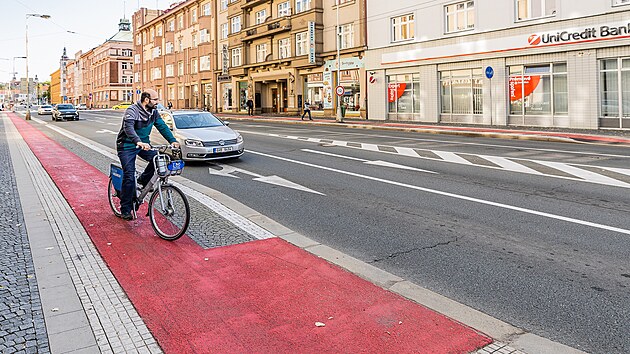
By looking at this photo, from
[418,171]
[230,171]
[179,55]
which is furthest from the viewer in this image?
[179,55]

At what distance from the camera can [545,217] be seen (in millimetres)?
7250

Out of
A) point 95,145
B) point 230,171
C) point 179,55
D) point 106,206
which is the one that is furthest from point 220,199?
point 179,55

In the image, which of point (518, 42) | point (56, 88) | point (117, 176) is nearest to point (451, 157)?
point (117, 176)

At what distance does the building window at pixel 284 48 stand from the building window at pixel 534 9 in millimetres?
21200

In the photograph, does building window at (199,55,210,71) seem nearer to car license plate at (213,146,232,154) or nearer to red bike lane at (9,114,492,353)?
car license plate at (213,146,232,154)

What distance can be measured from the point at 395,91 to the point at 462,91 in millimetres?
5479

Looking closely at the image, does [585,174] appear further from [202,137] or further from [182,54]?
[182,54]

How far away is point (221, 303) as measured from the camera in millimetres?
4371

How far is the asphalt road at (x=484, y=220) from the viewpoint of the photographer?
4.39 metres

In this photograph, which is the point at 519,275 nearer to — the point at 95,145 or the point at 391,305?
the point at 391,305

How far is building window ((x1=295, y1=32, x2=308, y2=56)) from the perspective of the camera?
1591 inches

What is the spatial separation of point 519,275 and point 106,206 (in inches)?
249

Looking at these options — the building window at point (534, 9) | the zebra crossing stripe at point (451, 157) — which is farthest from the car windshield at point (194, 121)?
the building window at point (534, 9)

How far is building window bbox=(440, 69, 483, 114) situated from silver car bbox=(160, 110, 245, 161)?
55.9 feet
